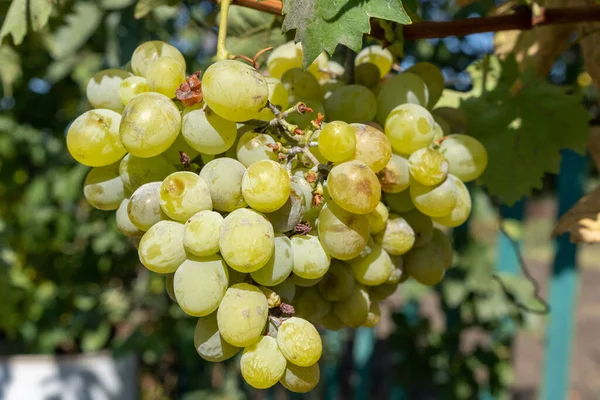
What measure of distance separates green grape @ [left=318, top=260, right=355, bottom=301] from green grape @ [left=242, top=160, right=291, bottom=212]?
13cm

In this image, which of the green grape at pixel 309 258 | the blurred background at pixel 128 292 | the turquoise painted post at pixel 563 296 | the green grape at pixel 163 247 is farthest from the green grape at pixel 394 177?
the turquoise painted post at pixel 563 296

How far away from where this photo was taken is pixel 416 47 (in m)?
1.97

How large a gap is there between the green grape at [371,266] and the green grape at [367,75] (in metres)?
0.21

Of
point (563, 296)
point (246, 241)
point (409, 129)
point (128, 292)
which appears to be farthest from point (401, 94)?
point (128, 292)

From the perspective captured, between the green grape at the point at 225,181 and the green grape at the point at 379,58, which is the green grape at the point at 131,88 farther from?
the green grape at the point at 379,58

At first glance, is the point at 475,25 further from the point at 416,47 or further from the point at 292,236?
the point at 416,47

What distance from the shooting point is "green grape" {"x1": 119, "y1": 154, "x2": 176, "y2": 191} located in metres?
0.60

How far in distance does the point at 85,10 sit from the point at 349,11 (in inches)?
49.4

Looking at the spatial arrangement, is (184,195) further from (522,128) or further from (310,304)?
(522,128)

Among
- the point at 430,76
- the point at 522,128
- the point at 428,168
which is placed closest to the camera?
the point at 428,168

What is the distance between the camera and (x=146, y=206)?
0.57 metres

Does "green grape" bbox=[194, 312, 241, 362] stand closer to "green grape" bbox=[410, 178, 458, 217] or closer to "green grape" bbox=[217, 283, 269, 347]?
"green grape" bbox=[217, 283, 269, 347]

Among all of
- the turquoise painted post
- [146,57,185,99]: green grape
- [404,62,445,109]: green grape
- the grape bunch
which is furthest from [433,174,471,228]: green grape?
the turquoise painted post

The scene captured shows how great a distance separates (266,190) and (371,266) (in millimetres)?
172
